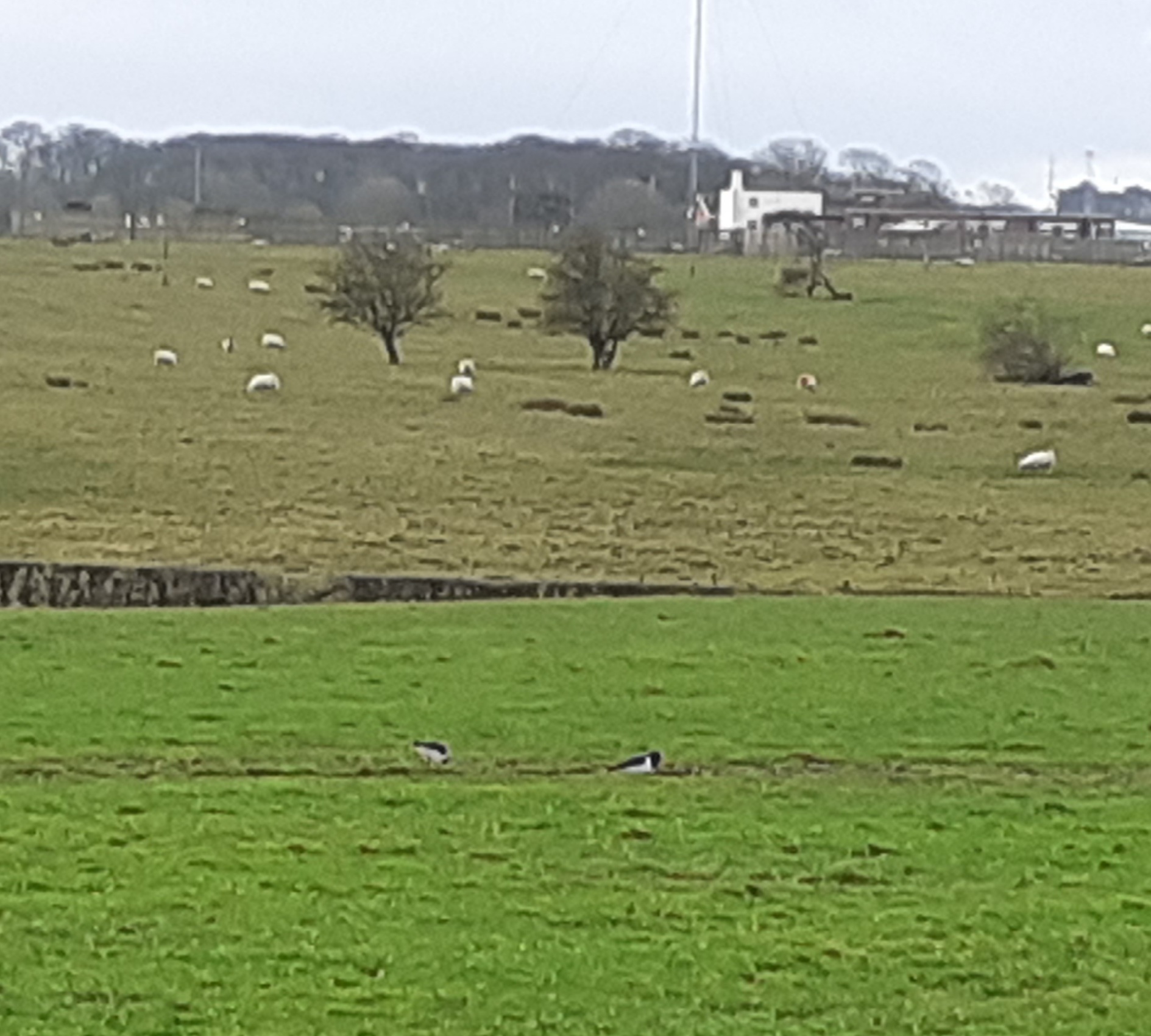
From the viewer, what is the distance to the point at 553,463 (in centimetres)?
3962

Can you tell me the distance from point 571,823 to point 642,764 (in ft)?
8.05

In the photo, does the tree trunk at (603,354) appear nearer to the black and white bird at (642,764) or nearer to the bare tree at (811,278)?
the bare tree at (811,278)

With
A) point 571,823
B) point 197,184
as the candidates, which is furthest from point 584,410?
point 197,184

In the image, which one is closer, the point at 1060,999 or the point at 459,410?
the point at 1060,999

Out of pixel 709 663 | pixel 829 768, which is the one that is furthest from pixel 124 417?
pixel 829 768

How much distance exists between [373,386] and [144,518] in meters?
16.6

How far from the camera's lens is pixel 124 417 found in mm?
42719

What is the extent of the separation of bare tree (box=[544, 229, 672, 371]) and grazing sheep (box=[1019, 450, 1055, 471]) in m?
16.3

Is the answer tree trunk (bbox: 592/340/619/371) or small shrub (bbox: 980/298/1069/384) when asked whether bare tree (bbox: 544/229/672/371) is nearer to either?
tree trunk (bbox: 592/340/619/371)

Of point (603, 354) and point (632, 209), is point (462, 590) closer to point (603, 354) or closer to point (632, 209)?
point (603, 354)

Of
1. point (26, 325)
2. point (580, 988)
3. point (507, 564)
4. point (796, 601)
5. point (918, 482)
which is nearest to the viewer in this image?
point (580, 988)

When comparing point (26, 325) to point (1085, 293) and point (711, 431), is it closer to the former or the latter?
point (711, 431)

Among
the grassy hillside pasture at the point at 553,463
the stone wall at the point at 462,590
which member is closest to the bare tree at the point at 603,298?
the grassy hillside pasture at the point at 553,463

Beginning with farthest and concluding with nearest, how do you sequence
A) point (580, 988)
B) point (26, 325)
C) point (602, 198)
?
point (602, 198) → point (26, 325) → point (580, 988)
